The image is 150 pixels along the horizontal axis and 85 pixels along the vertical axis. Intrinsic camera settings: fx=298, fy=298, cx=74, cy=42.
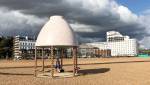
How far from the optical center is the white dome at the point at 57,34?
73.7ft

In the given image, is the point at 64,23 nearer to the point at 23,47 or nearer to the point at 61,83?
the point at 61,83

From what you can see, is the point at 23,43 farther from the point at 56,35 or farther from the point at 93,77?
the point at 93,77

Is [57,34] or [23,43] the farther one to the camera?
[23,43]

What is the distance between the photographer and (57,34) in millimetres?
22688

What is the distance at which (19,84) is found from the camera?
57.8 feet

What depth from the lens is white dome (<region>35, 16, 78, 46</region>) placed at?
22469mm

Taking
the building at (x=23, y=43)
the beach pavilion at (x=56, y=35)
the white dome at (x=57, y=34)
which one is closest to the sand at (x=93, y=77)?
the beach pavilion at (x=56, y=35)

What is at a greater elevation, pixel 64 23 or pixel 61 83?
pixel 64 23

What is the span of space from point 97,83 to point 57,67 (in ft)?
26.2

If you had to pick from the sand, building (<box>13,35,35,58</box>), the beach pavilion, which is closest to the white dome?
the beach pavilion

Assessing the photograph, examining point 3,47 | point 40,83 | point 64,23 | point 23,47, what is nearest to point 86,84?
point 40,83

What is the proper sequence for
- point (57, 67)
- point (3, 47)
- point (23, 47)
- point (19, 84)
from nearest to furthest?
point (19, 84) → point (57, 67) → point (3, 47) → point (23, 47)

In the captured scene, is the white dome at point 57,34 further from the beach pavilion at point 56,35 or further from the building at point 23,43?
the building at point 23,43

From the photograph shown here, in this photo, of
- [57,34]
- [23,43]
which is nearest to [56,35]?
[57,34]
